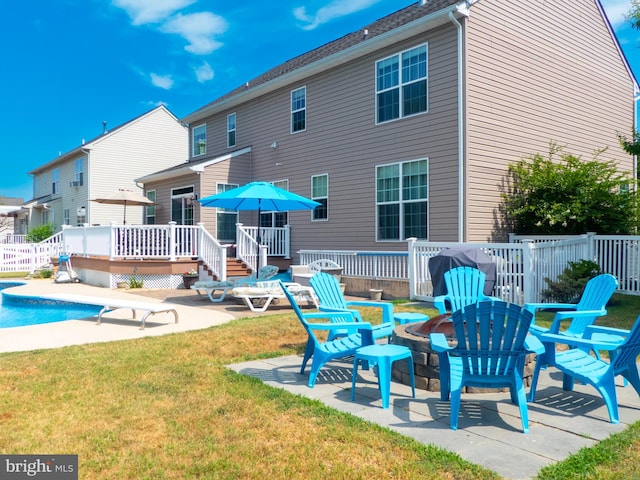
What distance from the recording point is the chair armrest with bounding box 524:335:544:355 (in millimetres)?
4035

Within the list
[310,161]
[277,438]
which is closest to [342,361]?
[277,438]

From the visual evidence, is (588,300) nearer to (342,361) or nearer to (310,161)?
(342,361)

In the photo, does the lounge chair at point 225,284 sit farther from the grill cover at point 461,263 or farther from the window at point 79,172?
the window at point 79,172

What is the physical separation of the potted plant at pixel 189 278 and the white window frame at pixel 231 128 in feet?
20.0

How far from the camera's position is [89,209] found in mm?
27625

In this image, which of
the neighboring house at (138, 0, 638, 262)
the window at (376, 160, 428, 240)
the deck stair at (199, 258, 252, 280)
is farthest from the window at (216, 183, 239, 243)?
the window at (376, 160, 428, 240)

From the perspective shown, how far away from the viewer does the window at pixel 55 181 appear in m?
33.2

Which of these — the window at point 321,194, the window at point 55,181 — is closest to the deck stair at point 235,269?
the window at point 321,194

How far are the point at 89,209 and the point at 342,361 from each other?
83.5 ft

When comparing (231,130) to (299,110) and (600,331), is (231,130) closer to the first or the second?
(299,110)

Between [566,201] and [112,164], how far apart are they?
2452 centimetres

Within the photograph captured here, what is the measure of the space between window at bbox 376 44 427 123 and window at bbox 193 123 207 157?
9.52 m

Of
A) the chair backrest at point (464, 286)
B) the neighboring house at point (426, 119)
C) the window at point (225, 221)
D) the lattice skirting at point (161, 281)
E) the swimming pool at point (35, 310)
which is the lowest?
the swimming pool at point (35, 310)

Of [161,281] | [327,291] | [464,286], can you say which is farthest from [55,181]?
[464,286]
